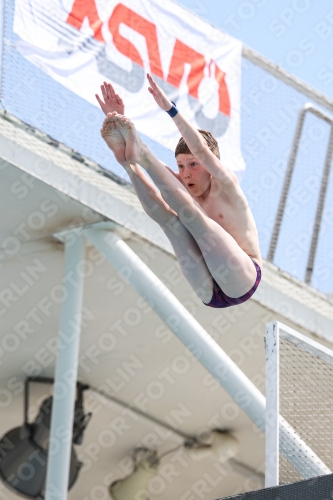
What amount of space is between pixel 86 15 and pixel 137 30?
0.51 metres

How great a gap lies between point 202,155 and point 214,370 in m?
2.87

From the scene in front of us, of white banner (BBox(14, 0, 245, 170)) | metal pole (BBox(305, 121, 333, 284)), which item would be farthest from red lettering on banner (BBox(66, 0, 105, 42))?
metal pole (BBox(305, 121, 333, 284))

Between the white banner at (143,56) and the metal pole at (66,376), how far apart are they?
4.06 ft

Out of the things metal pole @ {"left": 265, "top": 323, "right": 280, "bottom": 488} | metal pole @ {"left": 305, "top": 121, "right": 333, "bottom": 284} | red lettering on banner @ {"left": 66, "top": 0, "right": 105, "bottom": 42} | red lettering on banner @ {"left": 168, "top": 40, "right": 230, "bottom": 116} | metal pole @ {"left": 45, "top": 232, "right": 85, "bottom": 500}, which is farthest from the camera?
metal pole @ {"left": 305, "top": 121, "right": 333, "bottom": 284}

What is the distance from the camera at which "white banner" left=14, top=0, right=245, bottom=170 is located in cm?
670

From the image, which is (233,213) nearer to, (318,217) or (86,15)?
(86,15)

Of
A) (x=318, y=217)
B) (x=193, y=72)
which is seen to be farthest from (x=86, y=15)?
(x=318, y=217)

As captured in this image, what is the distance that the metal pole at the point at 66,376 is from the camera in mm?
6641

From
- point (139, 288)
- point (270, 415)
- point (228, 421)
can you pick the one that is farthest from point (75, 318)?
point (228, 421)

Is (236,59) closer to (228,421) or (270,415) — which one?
(270,415)

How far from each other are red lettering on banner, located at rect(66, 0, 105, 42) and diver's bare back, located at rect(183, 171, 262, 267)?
262 centimetres

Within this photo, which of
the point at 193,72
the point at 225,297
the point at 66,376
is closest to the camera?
the point at 225,297

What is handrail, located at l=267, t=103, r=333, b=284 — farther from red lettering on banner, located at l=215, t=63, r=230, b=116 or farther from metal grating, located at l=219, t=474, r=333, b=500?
metal grating, located at l=219, t=474, r=333, b=500

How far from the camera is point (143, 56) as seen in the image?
7.27 m
